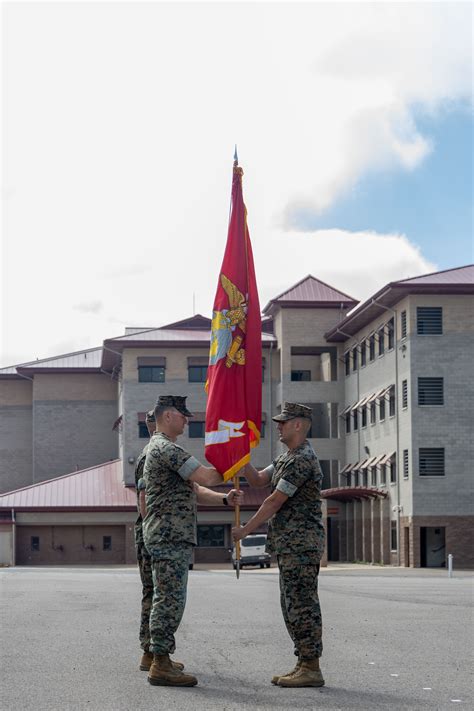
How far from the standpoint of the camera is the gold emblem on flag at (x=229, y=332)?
11.0 meters

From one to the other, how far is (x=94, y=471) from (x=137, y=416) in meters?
4.30

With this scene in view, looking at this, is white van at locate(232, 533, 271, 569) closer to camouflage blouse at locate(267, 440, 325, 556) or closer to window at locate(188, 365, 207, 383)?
window at locate(188, 365, 207, 383)

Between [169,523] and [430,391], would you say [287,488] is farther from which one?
[430,391]

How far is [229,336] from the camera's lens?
11.1 metres

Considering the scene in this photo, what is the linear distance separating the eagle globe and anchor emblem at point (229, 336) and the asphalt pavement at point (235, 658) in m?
2.04

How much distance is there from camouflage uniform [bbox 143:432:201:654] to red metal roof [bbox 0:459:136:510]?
55232mm

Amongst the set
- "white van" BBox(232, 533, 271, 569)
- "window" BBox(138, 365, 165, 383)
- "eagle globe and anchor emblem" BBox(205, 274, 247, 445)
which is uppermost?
→ "window" BBox(138, 365, 165, 383)

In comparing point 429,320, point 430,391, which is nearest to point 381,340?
point 429,320

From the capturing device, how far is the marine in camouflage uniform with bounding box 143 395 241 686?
9.38 meters

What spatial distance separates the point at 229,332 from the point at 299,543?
2.25m

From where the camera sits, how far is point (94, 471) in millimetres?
69875

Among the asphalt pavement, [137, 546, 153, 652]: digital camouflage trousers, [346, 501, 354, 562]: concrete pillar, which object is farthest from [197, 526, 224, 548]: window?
[137, 546, 153, 652]: digital camouflage trousers

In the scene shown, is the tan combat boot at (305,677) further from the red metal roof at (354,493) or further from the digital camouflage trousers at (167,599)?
the red metal roof at (354,493)

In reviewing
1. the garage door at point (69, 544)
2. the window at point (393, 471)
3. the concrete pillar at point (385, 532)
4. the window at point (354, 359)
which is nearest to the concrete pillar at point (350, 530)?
the concrete pillar at point (385, 532)
